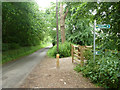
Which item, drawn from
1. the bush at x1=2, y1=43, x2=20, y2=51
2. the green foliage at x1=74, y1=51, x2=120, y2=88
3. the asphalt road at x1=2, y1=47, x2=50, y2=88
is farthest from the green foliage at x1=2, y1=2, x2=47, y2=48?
the green foliage at x1=74, y1=51, x2=120, y2=88

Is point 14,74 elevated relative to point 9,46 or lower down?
lower down

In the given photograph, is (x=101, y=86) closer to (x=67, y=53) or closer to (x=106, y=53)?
(x=106, y=53)

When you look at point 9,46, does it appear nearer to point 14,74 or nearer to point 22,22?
point 22,22

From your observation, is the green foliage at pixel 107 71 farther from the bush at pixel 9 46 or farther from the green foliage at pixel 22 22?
the bush at pixel 9 46

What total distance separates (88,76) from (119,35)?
2218mm

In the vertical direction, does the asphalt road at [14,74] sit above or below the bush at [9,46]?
below

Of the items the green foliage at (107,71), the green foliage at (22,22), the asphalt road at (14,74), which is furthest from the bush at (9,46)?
the green foliage at (107,71)

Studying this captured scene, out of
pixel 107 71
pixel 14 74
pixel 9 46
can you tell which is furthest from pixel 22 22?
pixel 107 71

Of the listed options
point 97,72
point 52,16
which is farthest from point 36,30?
point 97,72

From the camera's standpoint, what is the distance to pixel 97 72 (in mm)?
3986

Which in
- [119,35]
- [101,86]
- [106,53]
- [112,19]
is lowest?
[101,86]

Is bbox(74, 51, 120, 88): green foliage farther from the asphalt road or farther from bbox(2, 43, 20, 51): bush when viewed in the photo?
bbox(2, 43, 20, 51): bush

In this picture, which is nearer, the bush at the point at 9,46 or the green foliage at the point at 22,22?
the green foliage at the point at 22,22

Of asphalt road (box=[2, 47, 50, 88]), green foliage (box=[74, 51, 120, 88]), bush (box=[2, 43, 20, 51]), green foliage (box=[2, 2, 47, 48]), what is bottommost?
asphalt road (box=[2, 47, 50, 88])
